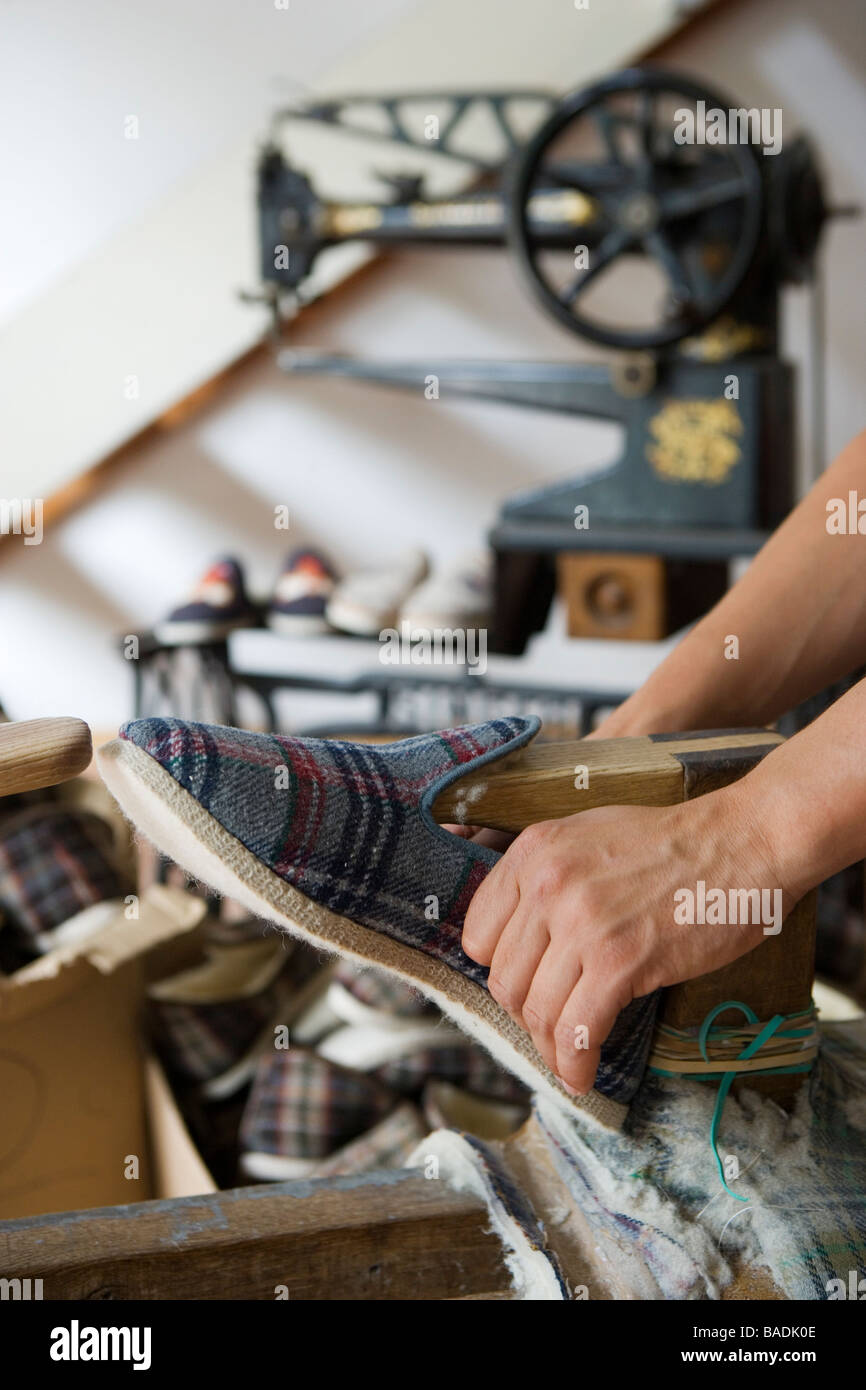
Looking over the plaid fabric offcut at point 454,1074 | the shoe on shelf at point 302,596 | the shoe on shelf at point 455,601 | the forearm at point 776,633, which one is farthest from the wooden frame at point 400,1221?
the shoe on shelf at point 302,596

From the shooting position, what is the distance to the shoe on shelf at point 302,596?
1.92 meters

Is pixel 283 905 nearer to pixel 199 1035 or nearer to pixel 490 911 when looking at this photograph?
pixel 490 911

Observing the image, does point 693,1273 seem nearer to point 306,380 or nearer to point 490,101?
point 490,101

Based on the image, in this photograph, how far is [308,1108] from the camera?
997 millimetres

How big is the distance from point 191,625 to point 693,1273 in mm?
1510

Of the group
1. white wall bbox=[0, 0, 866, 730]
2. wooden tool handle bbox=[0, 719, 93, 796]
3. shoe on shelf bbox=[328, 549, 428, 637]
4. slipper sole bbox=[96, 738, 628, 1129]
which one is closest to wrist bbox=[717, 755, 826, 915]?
slipper sole bbox=[96, 738, 628, 1129]

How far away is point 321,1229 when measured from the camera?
0.55m

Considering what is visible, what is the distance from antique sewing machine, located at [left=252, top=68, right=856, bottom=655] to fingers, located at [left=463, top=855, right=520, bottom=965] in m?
1.05

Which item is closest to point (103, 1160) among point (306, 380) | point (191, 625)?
point (191, 625)

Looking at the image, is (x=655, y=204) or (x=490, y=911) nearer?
(x=490, y=911)

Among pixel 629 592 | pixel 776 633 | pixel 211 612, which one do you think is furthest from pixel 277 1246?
pixel 211 612

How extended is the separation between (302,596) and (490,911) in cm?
146

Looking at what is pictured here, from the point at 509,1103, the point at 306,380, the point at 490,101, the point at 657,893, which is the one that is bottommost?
the point at 509,1103

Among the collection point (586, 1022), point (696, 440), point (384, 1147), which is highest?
point (696, 440)
